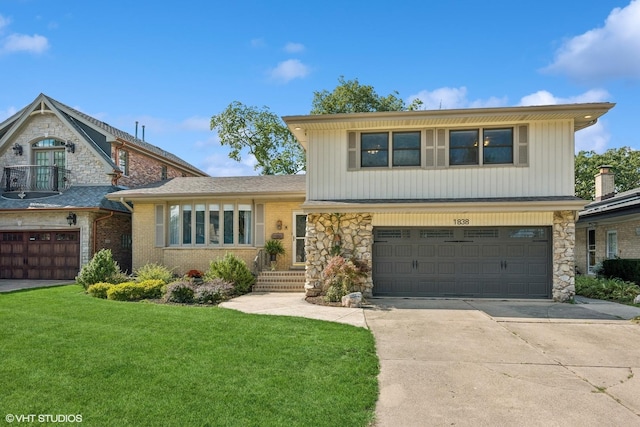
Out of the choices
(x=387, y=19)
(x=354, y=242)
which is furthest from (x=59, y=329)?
(x=387, y=19)

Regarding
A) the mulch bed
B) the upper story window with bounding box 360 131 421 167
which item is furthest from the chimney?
the mulch bed

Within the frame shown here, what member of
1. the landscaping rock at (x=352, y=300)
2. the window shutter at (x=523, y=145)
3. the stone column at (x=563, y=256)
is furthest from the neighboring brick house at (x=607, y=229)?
the landscaping rock at (x=352, y=300)

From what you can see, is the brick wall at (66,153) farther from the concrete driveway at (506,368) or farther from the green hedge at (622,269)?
the green hedge at (622,269)

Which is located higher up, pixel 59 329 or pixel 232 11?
pixel 232 11

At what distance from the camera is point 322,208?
1087 centimetres

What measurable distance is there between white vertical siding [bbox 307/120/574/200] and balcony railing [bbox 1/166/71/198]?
11.8m

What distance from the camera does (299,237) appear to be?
45.5 ft

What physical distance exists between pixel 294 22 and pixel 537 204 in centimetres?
1003

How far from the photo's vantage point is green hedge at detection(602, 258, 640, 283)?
12.3 m

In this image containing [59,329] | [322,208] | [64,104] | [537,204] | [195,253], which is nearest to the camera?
[59,329]

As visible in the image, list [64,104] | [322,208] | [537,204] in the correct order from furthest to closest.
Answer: [64,104], [322,208], [537,204]

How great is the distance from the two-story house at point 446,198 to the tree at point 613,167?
27.8m

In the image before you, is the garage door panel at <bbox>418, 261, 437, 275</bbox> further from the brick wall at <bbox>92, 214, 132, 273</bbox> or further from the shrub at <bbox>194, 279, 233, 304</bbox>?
the brick wall at <bbox>92, 214, 132, 273</bbox>

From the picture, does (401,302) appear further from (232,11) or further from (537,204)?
(232,11)
